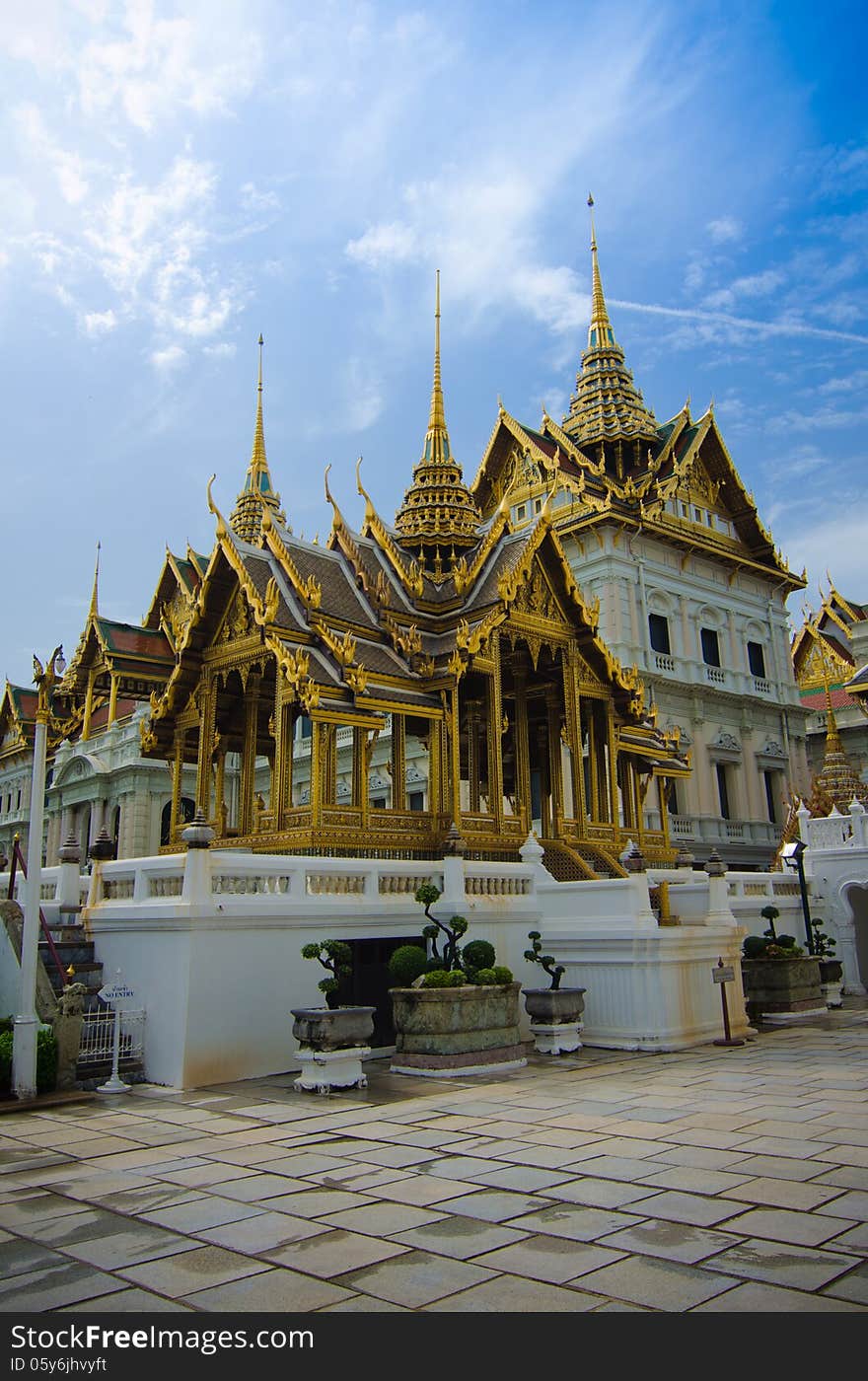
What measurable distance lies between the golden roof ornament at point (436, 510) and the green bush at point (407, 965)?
8.62 meters

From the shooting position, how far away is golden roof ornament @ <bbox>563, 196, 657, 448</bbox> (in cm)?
3916

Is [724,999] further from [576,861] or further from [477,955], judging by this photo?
[576,861]

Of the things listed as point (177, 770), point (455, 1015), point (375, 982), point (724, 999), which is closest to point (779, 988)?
point (724, 999)

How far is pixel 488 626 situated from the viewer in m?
15.4

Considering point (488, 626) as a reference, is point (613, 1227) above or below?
below

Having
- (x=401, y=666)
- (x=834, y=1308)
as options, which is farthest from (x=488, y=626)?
(x=834, y=1308)

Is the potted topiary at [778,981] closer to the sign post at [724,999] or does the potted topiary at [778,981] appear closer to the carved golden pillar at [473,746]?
the sign post at [724,999]

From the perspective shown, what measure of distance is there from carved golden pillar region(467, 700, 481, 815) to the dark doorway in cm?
505

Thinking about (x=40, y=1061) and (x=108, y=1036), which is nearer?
(x=40, y=1061)

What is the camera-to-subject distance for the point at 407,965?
11.0m

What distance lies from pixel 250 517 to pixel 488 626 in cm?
2317

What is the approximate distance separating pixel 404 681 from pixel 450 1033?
5.56m

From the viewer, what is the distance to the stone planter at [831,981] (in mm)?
17953
